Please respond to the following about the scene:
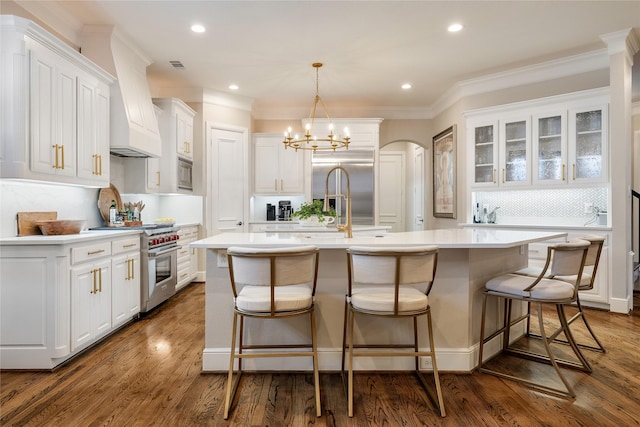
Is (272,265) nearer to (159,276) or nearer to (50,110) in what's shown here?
Answer: (50,110)

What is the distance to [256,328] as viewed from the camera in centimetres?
256

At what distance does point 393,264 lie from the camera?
202cm

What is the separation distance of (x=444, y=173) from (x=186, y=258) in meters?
4.33

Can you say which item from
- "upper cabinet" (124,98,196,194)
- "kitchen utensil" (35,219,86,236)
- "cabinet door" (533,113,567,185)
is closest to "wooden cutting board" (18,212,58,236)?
"kitchen utensil" (35,219,86,236)

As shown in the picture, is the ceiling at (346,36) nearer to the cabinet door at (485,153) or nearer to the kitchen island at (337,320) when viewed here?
the cabinet door at (485,153)

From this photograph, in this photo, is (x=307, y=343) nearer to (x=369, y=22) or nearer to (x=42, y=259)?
(x=42, y=259)

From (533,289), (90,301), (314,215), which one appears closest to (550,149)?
(533,289)

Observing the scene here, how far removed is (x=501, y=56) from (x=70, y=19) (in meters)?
4.69

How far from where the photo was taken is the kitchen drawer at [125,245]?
11.0 ft

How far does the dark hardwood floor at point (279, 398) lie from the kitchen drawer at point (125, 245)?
93 centimetres

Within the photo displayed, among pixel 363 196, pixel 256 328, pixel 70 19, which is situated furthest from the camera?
pixel 363 196

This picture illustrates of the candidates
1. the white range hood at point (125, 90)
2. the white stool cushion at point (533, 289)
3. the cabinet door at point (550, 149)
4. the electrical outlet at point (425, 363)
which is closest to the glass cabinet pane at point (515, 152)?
the cabinet door at point (550, 149)

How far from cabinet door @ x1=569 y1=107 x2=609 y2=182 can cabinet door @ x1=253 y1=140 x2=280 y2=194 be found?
14.1 feet

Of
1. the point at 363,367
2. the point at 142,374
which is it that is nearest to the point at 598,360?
the point at 363,367
